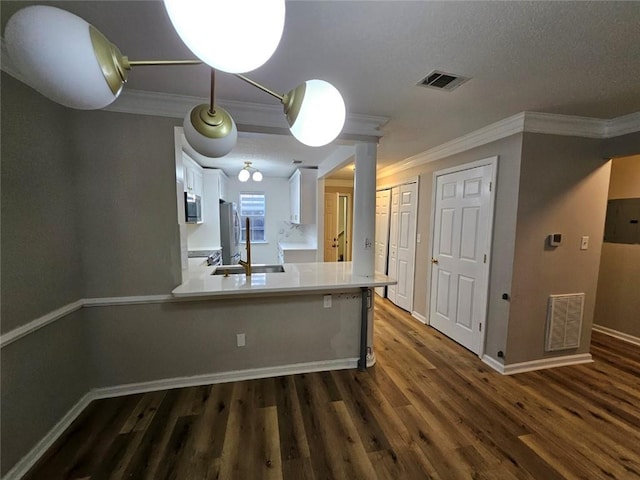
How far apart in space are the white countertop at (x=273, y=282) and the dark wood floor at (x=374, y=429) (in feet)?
2.81

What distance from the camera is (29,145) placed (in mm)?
1584

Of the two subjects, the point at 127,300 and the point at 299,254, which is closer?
the point at 127,300

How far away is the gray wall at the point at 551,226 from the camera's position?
97.0 inches

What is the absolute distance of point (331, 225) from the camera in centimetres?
616

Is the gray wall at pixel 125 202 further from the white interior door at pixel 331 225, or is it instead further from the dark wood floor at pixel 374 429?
the white interior door at pixel 331 225

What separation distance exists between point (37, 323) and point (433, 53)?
279 centimetres

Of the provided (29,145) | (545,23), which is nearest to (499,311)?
(545,23)

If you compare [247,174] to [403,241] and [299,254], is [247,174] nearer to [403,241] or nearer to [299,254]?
[299,254]

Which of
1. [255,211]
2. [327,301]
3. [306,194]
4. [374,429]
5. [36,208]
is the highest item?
[306,194]

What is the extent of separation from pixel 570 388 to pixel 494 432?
3.60 feet

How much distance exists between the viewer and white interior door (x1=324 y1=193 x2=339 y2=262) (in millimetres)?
6098

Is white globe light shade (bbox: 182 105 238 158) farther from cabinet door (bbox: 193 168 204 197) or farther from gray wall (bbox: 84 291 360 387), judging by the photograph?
cabinet door (bbox: 193 168 204 197)

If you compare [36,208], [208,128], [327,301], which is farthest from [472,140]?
[36,208]

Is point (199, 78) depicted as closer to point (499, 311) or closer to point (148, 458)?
point (148, 458)
